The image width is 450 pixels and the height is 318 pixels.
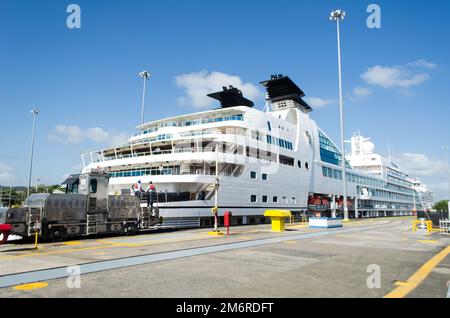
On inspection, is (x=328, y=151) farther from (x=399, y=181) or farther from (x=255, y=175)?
(x=399, y=181)

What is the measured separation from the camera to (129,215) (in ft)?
61.6

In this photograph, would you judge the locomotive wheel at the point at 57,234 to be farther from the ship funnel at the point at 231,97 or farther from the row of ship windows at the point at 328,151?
the row of ship windows at the point at 328,151

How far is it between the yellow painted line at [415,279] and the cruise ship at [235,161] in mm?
14858

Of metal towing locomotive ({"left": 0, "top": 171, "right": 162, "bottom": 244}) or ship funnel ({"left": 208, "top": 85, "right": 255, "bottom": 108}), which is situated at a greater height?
ship funnel ({"left": 208, "top": 85, "right": 255, "bottom": 108})

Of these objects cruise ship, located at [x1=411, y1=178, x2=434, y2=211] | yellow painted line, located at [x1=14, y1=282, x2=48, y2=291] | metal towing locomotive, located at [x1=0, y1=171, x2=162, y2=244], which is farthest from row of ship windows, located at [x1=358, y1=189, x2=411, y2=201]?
yellow painted line, located at [x1=14, y1=282, x2=48, y2=291]

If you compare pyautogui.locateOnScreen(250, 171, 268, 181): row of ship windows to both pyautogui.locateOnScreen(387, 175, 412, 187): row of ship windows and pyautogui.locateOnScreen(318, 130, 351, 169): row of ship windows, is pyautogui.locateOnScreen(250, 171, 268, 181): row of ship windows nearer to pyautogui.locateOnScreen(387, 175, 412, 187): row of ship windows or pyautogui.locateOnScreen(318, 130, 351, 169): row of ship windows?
pyautogui.locateOnScreen(318, 130, 351, 169): row of ship windows

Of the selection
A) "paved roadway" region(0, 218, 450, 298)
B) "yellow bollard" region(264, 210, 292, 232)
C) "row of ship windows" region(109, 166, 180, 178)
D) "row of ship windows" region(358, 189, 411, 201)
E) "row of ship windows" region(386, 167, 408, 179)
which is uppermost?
"row of ship windows" region(386, 167, 408, 179)

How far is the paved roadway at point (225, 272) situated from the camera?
20.9 ft

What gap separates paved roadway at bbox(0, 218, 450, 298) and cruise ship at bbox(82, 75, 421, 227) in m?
11.4

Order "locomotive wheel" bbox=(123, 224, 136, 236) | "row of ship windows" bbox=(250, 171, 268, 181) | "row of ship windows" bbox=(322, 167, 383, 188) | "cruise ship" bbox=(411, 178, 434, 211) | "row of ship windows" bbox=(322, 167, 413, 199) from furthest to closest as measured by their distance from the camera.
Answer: "cruise ship" bbox=(411, 178, 434, 211)
"row of ship windows" bbox=(322, 167, 413, 199)
"row of ship windows" bbox=(322, 167, 383, 188)
"row of ship windows" bbox=(250, 171, 268, 181)
"locomotive wheel" bbox=(123, 224, 136, 236)

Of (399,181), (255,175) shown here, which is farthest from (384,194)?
(255,175)

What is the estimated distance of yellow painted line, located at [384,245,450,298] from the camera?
20.6 ft

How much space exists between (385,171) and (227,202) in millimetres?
58936
